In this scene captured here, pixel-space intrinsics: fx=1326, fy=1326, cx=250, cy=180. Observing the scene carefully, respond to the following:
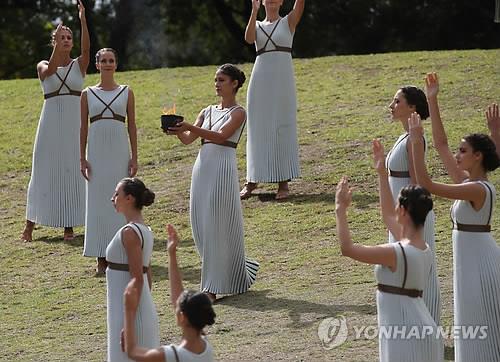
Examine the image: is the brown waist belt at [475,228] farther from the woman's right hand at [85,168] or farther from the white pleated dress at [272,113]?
the white pleated dress at [272,113]

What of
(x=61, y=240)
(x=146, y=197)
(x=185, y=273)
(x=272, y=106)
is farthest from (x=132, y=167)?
(x=146, y=197)

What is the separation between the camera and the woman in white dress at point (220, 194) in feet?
37.3

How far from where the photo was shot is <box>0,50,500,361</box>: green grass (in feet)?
34.8

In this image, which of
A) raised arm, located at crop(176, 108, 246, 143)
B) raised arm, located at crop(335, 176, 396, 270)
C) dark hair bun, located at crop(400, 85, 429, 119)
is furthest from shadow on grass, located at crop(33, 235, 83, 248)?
raised arm, located at crop(335, 176, 396, 270)

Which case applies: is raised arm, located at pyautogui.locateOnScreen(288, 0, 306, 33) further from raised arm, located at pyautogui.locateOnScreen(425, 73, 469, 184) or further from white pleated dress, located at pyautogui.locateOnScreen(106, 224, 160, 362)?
white pleated dress, located at pyautogui.locateOnScreen(106, 224, 160, 362)

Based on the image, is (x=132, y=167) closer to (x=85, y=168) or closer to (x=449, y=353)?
(x=85, y=168)

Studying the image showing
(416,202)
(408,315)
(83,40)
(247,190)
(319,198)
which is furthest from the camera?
(247,190)

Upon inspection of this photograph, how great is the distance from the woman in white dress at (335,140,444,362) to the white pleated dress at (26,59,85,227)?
6948 millimetres

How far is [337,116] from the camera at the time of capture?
62.5ft

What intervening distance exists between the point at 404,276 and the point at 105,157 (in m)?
5.32

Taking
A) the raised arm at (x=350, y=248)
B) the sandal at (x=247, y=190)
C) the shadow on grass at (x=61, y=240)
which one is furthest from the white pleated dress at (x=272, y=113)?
the raised arm at (x=350, y=248)

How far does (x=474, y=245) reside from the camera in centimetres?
899

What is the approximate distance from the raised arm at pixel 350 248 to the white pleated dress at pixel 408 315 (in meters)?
0.06

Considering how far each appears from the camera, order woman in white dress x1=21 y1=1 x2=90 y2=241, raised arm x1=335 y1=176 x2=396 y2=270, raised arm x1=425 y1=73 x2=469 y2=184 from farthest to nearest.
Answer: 1. woman in white dress x1=21 y1=1 x2=90 y2=241
2. raised arm x1=425 y1=73 x2=469 y2=184
3. raised arm x1=335 y1=176 x2=396 y2=270
